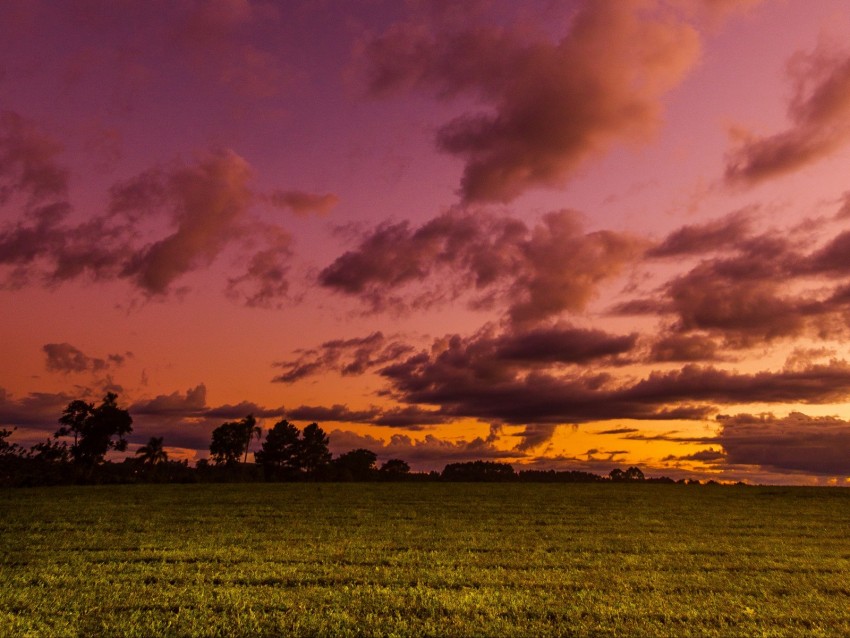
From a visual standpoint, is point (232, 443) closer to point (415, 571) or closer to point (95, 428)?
point (95, 428)

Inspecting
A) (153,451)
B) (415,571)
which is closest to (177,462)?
(153,451)

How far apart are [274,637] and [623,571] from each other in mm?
10724

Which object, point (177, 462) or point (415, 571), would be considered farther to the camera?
point (177, 462)

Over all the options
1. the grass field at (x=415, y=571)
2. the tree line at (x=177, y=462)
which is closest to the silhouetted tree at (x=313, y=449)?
the tree line at (x=177, y=462)

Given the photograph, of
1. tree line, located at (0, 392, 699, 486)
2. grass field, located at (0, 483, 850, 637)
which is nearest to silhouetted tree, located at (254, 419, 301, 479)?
tree line, located at (0, 392, 699, 486)

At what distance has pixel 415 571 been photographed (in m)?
17.4

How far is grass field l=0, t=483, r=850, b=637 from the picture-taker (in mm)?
12539

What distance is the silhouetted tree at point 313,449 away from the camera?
3957 inches

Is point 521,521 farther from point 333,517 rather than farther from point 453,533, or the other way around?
point 333,517

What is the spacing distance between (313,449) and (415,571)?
285ft

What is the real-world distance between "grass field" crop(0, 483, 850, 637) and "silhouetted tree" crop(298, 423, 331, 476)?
213ft

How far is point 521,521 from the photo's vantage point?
99.3ft

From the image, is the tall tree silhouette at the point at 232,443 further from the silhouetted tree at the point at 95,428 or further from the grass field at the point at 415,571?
the grass field at the point at 415,571

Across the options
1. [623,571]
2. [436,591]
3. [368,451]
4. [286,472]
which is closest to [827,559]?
[623,571]
